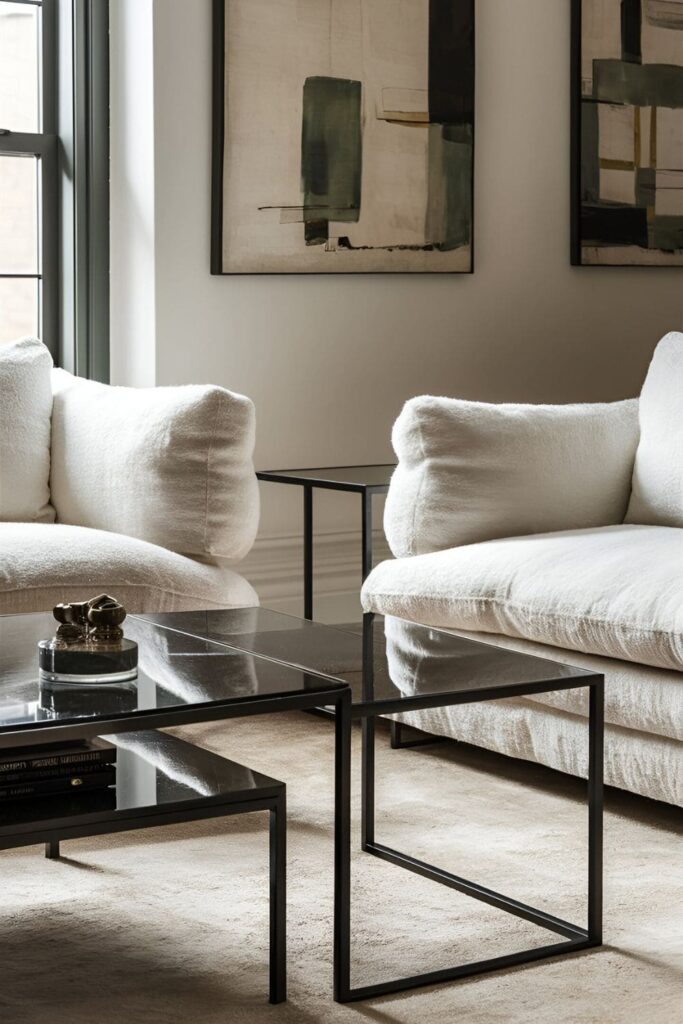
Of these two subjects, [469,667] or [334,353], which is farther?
[334,353]

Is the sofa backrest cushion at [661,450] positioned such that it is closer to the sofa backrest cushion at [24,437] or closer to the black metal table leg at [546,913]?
the black metal table leg at [546,913]

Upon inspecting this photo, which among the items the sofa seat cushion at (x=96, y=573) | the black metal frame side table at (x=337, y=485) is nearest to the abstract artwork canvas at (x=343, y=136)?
the black metal frame side table at (x=337, y=485)

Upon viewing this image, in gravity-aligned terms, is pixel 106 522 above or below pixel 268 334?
below

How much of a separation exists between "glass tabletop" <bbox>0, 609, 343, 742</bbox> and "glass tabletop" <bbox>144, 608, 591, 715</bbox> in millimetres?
62

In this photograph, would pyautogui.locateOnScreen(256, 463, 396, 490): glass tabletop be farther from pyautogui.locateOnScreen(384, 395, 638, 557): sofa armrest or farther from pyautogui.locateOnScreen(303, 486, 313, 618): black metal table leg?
pyautogui.locateOnScreen(384, 395, 638, 557): sofa armrest

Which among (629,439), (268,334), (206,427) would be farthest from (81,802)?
(268,334)

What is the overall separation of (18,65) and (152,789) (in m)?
2.68

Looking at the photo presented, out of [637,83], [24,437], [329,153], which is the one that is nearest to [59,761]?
[24,437]

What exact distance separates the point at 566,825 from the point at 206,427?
47.0 inches

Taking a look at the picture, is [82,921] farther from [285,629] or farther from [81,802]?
[285,629]

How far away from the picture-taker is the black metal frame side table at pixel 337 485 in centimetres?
362

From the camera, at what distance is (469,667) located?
226 centimetres

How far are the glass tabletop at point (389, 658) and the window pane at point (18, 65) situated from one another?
2.06 metres

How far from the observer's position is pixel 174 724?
6.04 feet
